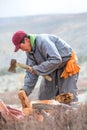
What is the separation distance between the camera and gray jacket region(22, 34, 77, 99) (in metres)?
A: 7.66

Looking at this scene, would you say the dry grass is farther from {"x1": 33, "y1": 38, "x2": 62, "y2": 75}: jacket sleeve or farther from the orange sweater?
the orange sweater

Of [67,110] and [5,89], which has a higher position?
[67,110]

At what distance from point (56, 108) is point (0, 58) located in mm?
19372

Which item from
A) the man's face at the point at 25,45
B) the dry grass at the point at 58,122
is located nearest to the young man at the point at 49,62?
the man's face at the point at 25,45

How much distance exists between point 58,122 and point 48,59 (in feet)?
6.71

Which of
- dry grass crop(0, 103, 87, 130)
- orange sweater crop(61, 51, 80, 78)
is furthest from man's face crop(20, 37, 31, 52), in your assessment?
dry grass crop(0, 103, 87, 130)

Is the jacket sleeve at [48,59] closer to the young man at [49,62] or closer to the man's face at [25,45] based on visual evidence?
the young man at [49,62]

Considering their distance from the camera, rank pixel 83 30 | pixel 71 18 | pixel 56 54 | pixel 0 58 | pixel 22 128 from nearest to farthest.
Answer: pixel 22 128, pixel 56 54, pixel 0 58, pixel 83 30, pixel 71 18

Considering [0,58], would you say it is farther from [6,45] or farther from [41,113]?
[41,113]

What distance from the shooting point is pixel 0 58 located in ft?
83.6

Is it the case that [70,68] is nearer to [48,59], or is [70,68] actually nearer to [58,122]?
[48,59]

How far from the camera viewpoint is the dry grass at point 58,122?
5680mm

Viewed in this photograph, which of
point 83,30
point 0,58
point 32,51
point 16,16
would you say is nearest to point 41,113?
point 32,51

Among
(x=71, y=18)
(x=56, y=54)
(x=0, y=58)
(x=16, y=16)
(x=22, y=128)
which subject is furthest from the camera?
(x=16, y=16)
